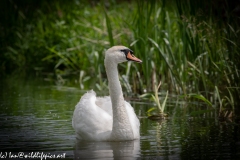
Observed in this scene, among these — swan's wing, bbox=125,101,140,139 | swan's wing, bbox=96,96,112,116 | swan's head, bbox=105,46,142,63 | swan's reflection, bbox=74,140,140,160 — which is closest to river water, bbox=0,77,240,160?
swan's reflection, bbox=74,140,140,160

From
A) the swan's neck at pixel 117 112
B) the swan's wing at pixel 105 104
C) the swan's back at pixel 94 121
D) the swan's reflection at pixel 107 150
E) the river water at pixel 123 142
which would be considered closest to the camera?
the swan's reflection at pixel 107 150

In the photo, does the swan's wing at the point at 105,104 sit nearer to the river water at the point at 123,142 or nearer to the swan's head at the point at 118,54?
the river water at the point at 123,142

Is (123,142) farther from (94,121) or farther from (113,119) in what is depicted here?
(94,121)

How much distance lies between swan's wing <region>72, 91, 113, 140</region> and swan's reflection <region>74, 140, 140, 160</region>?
142mm

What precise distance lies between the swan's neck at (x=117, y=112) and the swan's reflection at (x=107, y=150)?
0.11m

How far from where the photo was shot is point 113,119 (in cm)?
800

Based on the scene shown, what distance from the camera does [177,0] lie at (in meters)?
10.4

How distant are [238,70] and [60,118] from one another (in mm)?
2596

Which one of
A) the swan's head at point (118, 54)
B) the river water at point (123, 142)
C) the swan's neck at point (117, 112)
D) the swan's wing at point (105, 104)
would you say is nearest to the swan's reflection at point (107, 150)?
the river water at point (123, 142)

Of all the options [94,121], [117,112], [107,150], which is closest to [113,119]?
[117,112]

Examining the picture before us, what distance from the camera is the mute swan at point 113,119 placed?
796 centimetres

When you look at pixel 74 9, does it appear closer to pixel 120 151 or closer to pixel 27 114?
pixel 27 114

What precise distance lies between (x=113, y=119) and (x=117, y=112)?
0.10m

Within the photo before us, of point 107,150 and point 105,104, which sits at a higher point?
point 105,104
